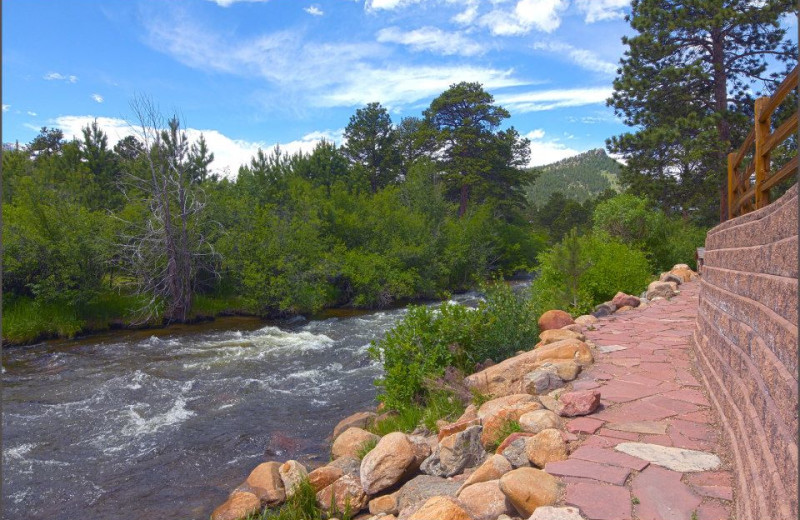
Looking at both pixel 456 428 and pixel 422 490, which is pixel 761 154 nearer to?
pixel 456 428

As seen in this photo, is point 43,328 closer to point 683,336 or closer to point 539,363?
point 539,363

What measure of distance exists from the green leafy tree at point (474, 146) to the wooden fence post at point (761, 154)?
1225 inches

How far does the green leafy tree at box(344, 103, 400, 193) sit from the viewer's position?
134ft

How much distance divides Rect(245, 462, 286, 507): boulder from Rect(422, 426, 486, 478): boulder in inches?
69.3

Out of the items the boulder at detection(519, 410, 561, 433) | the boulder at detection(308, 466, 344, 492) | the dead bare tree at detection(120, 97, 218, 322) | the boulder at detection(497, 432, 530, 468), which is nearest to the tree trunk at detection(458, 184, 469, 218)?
the dead bare tree at detection(120, 97, 218, 322)

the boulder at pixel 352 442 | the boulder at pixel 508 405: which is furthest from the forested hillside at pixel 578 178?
the boulder at pixel 508 405

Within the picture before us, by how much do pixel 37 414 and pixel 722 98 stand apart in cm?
2142

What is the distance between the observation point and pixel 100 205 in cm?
2533

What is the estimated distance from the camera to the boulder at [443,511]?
11.3ft

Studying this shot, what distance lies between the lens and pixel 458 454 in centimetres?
466

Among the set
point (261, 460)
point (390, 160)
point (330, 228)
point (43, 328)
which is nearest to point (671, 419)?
point (261, 460)

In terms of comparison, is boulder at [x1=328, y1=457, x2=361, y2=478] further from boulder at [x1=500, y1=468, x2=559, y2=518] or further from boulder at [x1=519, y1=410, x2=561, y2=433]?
boulder at [x1=500, y1=468, x2=559, y2=518]

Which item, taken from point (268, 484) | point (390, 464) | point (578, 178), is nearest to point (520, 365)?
point (390, 464)

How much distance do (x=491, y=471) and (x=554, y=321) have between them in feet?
17.7
